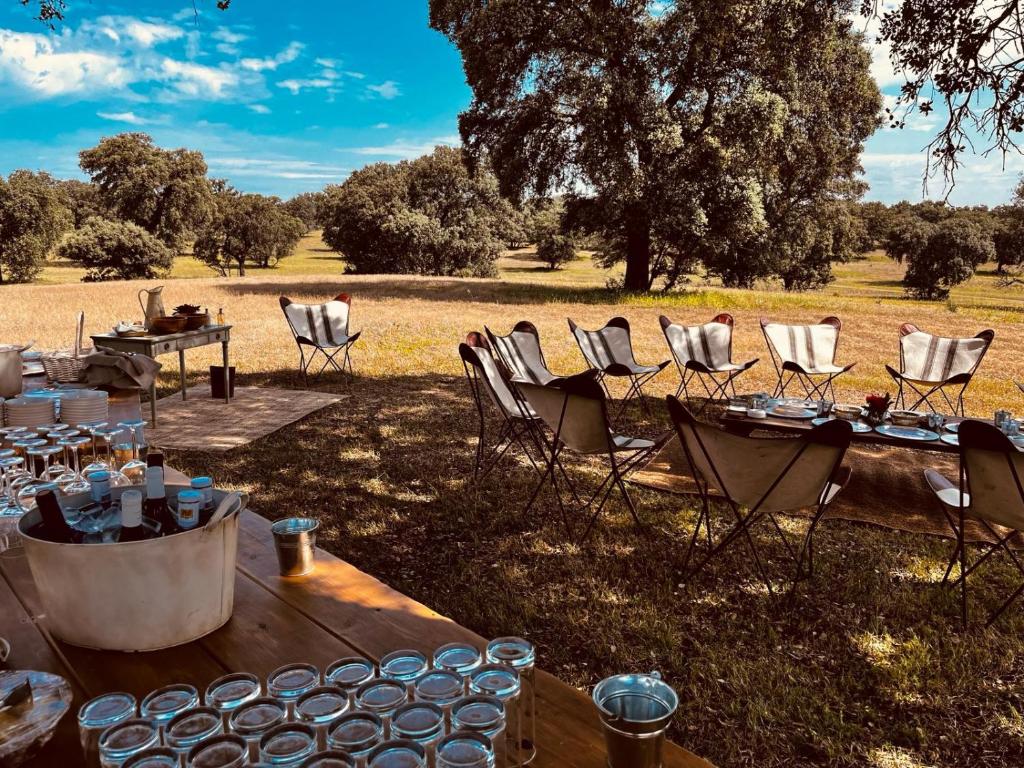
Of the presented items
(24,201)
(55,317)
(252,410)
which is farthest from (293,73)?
(252,410)

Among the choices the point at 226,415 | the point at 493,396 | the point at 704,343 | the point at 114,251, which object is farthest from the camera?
the point at 114,251

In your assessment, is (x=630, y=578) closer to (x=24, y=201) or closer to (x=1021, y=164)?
(x=1021, y=164)

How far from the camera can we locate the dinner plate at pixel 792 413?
4867 mm

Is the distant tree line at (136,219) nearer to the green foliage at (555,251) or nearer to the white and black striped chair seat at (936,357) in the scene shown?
the green foliage at (555,251)

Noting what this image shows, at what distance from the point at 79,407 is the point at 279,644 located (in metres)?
2.20

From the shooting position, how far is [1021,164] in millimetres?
4922

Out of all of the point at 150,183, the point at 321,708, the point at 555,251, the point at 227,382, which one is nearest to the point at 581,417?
the point at 321,708

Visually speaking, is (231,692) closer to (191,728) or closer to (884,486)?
(191,728)

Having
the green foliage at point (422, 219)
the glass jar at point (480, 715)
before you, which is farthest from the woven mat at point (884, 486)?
the green foliage at point (422, 219)

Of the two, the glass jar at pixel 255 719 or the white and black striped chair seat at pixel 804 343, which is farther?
the white and black striped chair seat at pixel 804 343

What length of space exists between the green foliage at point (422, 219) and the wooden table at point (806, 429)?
32153 millimetres

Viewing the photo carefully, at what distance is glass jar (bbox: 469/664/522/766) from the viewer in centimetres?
116

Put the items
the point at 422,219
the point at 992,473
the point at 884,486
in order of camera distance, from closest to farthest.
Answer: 1. the point at 992,473
2. the point at 884,486
3. the point at 422,219

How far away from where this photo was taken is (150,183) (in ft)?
125
